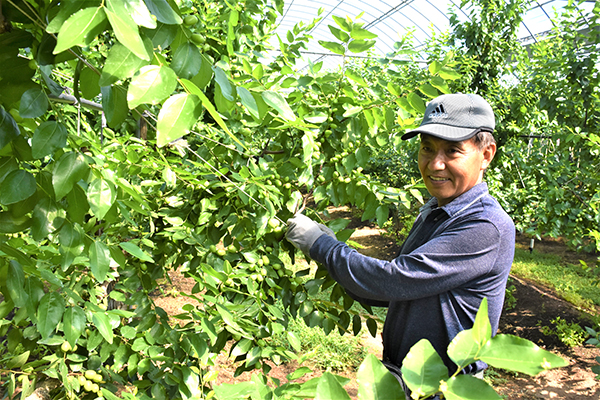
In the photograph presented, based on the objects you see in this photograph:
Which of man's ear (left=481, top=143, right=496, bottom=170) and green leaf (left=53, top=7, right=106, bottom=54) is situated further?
man's ear (left=481, top=143, right=496, bottom=170)

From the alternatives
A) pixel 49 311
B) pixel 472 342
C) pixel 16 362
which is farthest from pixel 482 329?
pixel 16 362

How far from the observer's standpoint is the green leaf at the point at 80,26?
1.46 feet

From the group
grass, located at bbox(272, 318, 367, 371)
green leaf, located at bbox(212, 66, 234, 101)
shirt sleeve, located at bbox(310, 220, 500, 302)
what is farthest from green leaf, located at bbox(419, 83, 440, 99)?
grass, located at bbox(272, 318, 367, 371)

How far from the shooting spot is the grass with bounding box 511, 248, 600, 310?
689cm

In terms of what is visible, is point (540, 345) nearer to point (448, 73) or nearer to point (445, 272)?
point (445, 272)

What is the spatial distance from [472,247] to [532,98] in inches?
212

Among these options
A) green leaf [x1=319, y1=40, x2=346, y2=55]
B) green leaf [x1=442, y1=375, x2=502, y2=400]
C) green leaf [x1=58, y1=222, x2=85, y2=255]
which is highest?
green leaf [x1=319, y1=40, x2=346, y2=55]

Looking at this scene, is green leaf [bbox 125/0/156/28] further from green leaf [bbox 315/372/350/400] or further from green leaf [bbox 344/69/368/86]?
green leaf [bbox 344/69/368/86]

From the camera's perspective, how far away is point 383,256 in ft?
31.0

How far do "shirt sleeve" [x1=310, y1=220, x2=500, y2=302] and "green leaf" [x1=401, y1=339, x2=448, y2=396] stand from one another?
31.7 inches

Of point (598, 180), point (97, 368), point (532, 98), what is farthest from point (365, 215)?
point (532, 98)

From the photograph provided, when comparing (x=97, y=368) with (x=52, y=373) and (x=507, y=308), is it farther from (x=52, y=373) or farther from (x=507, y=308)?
(x=507, y=308)

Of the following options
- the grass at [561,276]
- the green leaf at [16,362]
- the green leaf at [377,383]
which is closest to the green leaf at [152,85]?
the green leaf at [377,383]

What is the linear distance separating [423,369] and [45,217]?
2.57 feet
